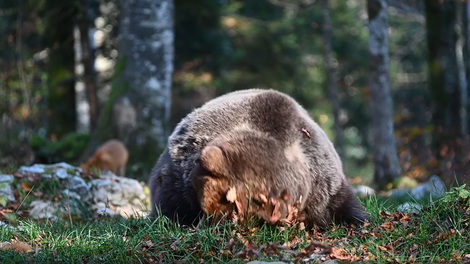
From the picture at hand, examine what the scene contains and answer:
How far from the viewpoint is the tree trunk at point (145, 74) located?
443 inches

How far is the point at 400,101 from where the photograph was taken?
28.5 m

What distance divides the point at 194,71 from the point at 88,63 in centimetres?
387

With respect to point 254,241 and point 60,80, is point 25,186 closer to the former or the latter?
point 254,241

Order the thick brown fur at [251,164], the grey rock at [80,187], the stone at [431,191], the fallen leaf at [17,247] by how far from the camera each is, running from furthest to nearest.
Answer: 1. the grey rock at [80,187]
2. the stone at [431,191]
3. the thick brown fur at [251,164]
4. the fallen leaf at [17,247]

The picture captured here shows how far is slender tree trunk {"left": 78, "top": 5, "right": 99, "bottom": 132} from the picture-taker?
49.9 feet

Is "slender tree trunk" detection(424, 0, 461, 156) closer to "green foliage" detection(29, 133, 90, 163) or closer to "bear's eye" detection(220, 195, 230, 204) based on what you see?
"green foliage" detection(29, 133, 90, 163)

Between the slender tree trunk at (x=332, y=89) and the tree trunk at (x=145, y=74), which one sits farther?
the slender tree trunk at (x=332, y=89)

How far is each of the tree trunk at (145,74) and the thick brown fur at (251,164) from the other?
234 inches

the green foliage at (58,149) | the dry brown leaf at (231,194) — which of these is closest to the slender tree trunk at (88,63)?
the green foliage at (58,149)

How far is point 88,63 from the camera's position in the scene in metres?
15.5

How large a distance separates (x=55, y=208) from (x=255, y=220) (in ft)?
9.92

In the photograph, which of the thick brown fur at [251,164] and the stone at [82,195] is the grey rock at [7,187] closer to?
the stone at [82,195]

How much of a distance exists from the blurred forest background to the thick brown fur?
4.34 meters

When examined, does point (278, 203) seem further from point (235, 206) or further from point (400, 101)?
point (400, 101)
